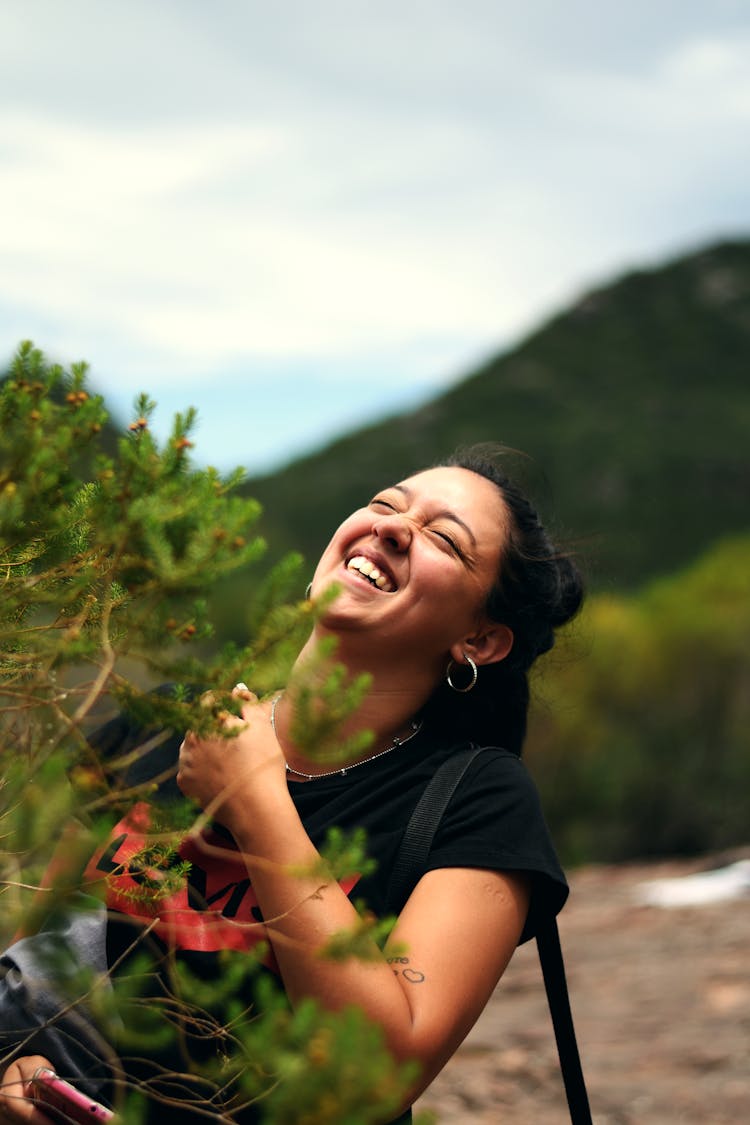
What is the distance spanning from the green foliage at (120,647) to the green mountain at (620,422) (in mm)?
49484

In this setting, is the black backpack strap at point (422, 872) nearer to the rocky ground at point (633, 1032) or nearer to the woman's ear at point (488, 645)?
the woman's ear at point (488, 645)

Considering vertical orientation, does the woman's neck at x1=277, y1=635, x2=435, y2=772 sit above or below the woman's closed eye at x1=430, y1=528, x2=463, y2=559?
below

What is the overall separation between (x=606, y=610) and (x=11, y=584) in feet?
102

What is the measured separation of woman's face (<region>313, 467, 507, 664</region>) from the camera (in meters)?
2.07

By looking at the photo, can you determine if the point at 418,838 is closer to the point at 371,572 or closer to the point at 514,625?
the point at 371,572

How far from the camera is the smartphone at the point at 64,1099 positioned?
1613 mm

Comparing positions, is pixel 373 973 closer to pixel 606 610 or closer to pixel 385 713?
pixel 385 713

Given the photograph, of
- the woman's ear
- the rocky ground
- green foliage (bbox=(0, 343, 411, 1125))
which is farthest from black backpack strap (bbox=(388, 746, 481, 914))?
the rocky ground

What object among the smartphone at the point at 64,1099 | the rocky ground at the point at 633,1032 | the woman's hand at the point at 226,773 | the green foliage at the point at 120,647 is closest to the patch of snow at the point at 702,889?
the rocky ground at the point at 633,1032

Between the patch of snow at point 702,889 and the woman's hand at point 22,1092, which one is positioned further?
the patch of snow at point 702,889

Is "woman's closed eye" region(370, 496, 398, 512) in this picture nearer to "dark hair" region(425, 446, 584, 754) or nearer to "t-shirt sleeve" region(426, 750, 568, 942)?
"dark hair" region(425, 446, 584, 754)

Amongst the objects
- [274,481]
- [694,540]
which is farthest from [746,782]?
[274,481]

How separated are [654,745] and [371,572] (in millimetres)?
24884

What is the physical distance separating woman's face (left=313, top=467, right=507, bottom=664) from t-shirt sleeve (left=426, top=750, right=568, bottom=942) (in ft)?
0.81
